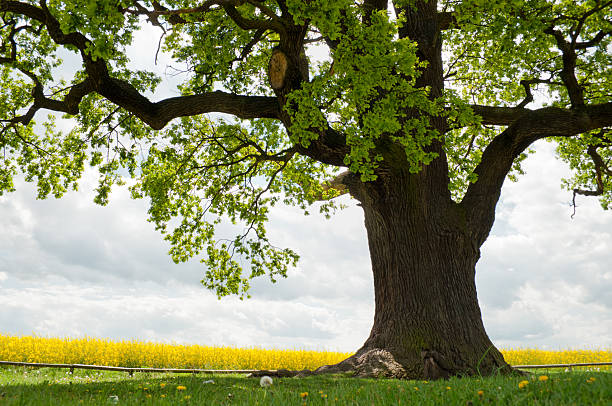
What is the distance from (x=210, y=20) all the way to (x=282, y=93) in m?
3.83

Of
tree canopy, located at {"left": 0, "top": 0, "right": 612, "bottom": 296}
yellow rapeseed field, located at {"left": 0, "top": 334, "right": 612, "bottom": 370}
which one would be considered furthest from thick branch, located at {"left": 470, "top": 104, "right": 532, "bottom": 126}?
yellow rapeseed field, located at {"left": 0, "top": 334, "right": 612, "bottom": 370}

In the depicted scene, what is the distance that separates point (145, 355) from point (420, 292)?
11151 mm

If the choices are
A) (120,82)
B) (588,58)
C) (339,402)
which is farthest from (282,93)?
(588,58)

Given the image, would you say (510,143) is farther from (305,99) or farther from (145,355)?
(145,355)

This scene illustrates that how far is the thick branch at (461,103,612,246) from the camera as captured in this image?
37.7 feet

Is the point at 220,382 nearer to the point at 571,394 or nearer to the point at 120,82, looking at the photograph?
the point at 571,394

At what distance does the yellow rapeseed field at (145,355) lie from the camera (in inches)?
Answer: 654

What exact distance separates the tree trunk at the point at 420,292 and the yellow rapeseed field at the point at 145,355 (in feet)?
27.0

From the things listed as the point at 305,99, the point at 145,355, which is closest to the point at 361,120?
the point at 305,99

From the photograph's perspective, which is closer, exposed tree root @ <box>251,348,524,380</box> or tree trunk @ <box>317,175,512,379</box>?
exposed tree root @ <box>251,348,524,380</box>

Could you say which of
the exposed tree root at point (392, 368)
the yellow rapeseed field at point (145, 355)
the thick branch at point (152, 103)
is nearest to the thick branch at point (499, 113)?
the thick branch at point (152, 103)

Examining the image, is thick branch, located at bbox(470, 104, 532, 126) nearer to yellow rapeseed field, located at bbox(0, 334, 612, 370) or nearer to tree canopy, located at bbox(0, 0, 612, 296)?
tree canopy, located at bbox(0, 0, 612, 296)

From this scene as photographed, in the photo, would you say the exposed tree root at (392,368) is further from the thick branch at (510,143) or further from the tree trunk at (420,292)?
the thick branch at (510,143)

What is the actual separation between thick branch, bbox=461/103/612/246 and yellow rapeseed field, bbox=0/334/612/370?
10004 mm
